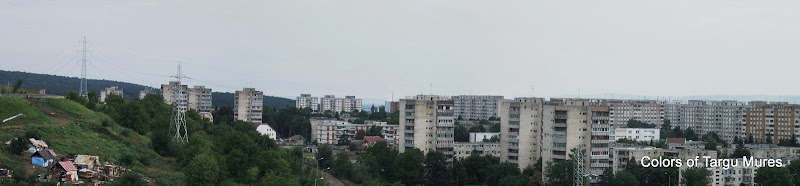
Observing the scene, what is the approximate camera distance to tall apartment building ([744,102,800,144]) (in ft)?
159

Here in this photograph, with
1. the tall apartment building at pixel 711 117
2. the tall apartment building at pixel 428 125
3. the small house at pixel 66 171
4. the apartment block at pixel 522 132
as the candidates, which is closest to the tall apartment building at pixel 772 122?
the tall apartment building at pixel 711 117

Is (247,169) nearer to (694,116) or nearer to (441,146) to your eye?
(441,146)

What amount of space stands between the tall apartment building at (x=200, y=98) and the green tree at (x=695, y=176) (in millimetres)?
49281

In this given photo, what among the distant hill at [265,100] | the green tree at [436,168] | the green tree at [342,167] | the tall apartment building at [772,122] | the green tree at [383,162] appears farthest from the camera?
the distant hill at [265,100]

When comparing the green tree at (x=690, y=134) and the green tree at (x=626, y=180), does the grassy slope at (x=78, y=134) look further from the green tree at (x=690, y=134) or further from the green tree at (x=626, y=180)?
the green tree at (x=690, y=134)

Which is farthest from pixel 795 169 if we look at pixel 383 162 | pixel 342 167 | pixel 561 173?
pixel 342 167

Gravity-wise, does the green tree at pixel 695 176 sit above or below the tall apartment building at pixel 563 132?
below

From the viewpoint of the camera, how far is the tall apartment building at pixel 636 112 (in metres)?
65.3

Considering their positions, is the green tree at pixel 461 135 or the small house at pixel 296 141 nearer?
the small house at pixel 296 141

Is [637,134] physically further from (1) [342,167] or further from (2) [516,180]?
(1) [342,167]

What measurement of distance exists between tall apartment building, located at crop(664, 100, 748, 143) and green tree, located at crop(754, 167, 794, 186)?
25918mm

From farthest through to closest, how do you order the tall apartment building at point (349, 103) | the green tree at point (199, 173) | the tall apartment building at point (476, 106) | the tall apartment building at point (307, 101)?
the tall apartment building at point (307, 101) → the tall apartment building at point (349, 103) → the tall apartment building at point (476, 106) → the green tree at point (199, 173)

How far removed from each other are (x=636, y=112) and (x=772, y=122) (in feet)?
54.7

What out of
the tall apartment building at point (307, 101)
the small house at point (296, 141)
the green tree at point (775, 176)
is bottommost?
the small house at point (296, 141)
